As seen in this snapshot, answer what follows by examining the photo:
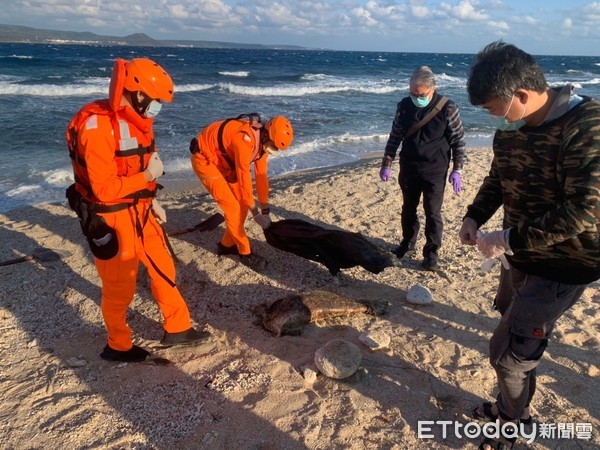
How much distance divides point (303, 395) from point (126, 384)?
3.85 feet

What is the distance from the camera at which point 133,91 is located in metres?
2.86

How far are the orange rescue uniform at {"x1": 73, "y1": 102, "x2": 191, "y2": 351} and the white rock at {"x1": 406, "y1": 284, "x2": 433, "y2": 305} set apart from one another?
2010 millimetres

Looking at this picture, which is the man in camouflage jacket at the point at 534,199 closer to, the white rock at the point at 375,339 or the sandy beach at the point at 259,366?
the sandy beach at the point at 259,366

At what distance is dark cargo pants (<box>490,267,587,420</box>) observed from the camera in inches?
89.9

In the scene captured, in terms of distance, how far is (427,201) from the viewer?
16.0 ft

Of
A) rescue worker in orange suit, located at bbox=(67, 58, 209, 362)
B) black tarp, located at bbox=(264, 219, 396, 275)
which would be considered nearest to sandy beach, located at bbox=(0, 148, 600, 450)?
black tarp, located at bbox=(264, 219, 396, 275)

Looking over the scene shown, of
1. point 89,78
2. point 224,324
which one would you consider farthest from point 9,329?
point 89,78

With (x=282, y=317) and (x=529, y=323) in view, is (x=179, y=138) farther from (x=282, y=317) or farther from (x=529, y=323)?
(x=529, y=323)

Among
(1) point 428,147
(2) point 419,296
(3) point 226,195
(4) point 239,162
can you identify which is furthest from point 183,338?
(1) point 428,147

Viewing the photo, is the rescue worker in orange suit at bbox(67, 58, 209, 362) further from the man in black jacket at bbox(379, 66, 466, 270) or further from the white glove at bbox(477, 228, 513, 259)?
the man in black jacket at bbox(379, 66, 466, 270)

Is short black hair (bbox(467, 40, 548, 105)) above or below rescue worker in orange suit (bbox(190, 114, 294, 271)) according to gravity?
above

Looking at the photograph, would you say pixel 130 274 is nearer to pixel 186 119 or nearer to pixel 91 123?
pixel 91 123

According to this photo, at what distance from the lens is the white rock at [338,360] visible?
10.6 ft

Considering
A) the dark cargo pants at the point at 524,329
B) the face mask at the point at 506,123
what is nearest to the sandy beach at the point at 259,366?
the dark cargo pants at the point at 524,329
